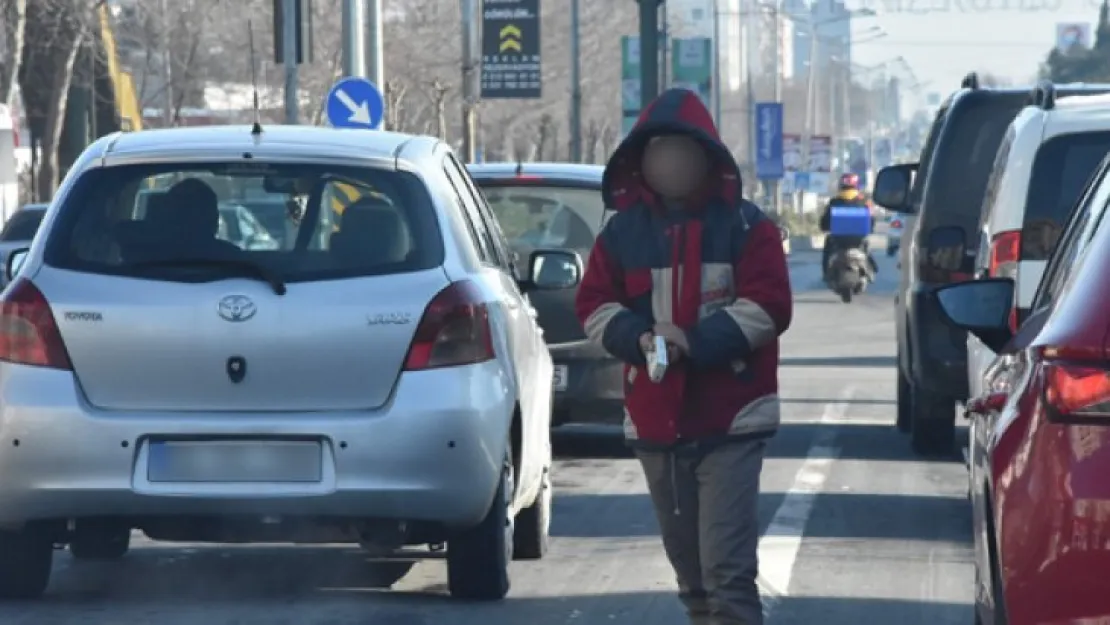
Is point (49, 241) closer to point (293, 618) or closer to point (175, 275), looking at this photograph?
point (175, 275)

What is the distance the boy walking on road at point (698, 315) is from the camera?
6.30m

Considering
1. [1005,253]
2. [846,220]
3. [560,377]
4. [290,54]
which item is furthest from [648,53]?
[1005,253]

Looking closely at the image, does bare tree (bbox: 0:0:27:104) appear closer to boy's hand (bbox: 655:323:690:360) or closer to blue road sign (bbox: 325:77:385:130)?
blue road sign (bbox: 325:77:385:130)

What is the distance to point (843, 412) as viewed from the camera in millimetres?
17078

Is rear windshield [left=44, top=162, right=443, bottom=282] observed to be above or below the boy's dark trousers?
above

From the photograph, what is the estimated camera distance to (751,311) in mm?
6281

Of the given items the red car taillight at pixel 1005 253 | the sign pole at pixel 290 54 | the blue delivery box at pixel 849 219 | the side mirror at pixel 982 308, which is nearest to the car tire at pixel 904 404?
the red car taillight at pixel 1005 253

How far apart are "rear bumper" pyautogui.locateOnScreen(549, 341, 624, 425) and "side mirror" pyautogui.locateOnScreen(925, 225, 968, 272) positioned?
1704 mm

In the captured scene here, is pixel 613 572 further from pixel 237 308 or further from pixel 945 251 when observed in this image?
pixel 945 251

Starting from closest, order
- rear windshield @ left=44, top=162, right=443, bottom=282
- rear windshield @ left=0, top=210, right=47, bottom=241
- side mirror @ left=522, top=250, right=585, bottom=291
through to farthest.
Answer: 1. rear windshield @ left=44, top=162, right=443, bottom=282
2. side mirror @ left=522, top=250, right=585, bottom=291
3. rear windshield @ left=0, top=210, right=47, bottom=241

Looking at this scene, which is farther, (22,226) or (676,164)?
(22,226)

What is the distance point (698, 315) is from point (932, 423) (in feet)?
25.0

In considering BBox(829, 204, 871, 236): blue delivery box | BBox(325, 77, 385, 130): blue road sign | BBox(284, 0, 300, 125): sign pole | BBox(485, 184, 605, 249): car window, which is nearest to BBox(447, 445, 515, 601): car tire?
BBox(485, 184, 605, 249): car window

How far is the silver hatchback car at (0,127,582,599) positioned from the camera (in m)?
7.96
